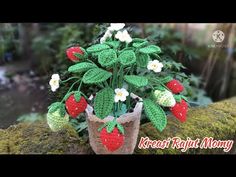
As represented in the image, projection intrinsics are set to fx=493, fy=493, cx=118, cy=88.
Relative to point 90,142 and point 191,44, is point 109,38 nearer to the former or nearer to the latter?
point 90,142

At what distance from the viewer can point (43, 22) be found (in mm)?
2848

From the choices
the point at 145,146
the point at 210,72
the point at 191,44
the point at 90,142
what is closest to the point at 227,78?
the point at 210,72

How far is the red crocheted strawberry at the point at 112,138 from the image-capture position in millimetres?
2176

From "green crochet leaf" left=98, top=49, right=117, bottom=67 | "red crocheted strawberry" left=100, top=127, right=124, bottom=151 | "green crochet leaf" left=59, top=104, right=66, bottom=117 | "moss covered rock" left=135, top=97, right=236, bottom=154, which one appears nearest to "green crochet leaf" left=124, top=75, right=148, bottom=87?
"green crochet leaf" left=98, top=49, right=117, bottom=67

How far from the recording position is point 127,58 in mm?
2158

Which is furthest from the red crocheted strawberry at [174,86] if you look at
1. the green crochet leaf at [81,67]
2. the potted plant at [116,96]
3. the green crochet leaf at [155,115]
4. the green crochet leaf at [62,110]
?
the green crochet leaf at [62,110]

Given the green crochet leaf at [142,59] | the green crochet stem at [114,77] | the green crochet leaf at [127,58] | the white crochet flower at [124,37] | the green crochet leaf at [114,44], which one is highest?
the white crochet flower at [124,37]

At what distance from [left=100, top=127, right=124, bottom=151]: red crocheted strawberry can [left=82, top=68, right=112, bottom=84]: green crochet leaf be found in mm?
223

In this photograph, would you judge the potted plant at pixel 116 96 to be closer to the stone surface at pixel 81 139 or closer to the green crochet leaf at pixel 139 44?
the green crochet leaf at pixel 139 44

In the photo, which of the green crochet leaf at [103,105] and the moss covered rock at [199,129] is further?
the moss covered rock at [199,129]

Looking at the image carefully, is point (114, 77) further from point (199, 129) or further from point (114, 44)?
point (199, 129)
